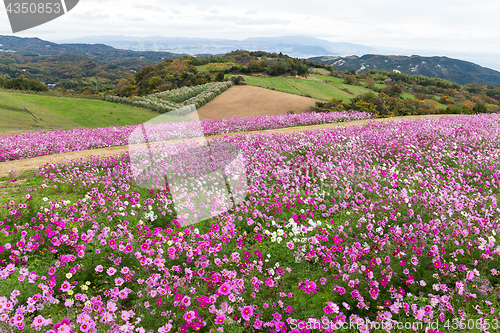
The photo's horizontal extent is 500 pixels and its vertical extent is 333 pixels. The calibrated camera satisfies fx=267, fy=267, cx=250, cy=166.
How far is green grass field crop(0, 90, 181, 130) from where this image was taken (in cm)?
2380

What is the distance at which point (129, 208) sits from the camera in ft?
20.5

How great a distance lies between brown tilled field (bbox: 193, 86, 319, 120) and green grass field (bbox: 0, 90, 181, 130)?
827 centimetres

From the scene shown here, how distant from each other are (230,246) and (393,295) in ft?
9.10

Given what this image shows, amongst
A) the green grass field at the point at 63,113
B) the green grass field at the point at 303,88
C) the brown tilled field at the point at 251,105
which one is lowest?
the green grass field at the point at 63,113

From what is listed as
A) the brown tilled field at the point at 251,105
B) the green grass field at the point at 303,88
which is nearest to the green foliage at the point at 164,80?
the green grass field at the point at 303,88

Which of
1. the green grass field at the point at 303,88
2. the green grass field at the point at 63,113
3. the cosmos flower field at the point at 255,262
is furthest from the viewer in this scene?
the green grass field at the point at 303,88

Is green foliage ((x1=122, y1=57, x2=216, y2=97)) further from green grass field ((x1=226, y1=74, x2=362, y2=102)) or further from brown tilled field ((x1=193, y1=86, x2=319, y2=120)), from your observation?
brown tilled field ((x1=193, y1=86, x2=319, y2=120))

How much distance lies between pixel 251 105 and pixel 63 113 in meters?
22.2

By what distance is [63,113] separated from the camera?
27.6m

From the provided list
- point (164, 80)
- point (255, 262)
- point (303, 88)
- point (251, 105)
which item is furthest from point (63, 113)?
point (303, 88)

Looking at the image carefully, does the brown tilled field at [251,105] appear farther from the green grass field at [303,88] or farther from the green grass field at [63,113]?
the green grass field at [303,88]

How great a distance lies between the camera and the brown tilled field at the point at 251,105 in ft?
114

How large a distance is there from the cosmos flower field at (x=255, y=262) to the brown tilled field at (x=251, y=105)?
27.4 metres

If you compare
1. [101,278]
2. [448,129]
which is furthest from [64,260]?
[448,129]
